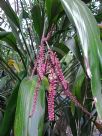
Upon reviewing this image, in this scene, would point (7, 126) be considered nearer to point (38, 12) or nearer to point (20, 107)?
point (20, 107)

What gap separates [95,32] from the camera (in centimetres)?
45

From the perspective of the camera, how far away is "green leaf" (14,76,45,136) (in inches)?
20.2

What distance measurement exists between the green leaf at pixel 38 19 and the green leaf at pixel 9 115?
159 mm

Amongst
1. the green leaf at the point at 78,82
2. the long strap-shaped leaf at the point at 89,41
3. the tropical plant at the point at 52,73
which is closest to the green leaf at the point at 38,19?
the tropical plant at the point at 52,73

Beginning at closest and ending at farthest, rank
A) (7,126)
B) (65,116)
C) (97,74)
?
(97,74) → (7,126) → (65,116)

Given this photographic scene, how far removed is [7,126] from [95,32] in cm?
34

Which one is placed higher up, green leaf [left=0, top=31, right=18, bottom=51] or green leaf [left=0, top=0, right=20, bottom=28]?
green leaf [left=0, top=0, right=20, bottom=28]

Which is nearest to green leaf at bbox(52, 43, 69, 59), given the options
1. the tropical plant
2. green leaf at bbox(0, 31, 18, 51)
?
the tropical plant

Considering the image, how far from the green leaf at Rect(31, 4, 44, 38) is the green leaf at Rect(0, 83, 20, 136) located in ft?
0.52

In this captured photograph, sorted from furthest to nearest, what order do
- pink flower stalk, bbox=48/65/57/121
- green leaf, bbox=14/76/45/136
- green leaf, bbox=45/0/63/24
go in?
green leaf, bbox=45/0/63/24
green leaf, bbox=14/76/45/136
pink flower stalk, bbox=48/65/57/121

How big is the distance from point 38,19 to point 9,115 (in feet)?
0.80

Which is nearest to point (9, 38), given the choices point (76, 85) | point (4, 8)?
point (4, 8)

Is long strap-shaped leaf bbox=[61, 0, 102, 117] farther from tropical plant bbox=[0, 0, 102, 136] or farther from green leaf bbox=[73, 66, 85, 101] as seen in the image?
green leaf bbox=[73, 66, 85, 101]

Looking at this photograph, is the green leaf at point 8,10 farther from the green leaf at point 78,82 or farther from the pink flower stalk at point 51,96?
the pink flower stalk at point 51,96
